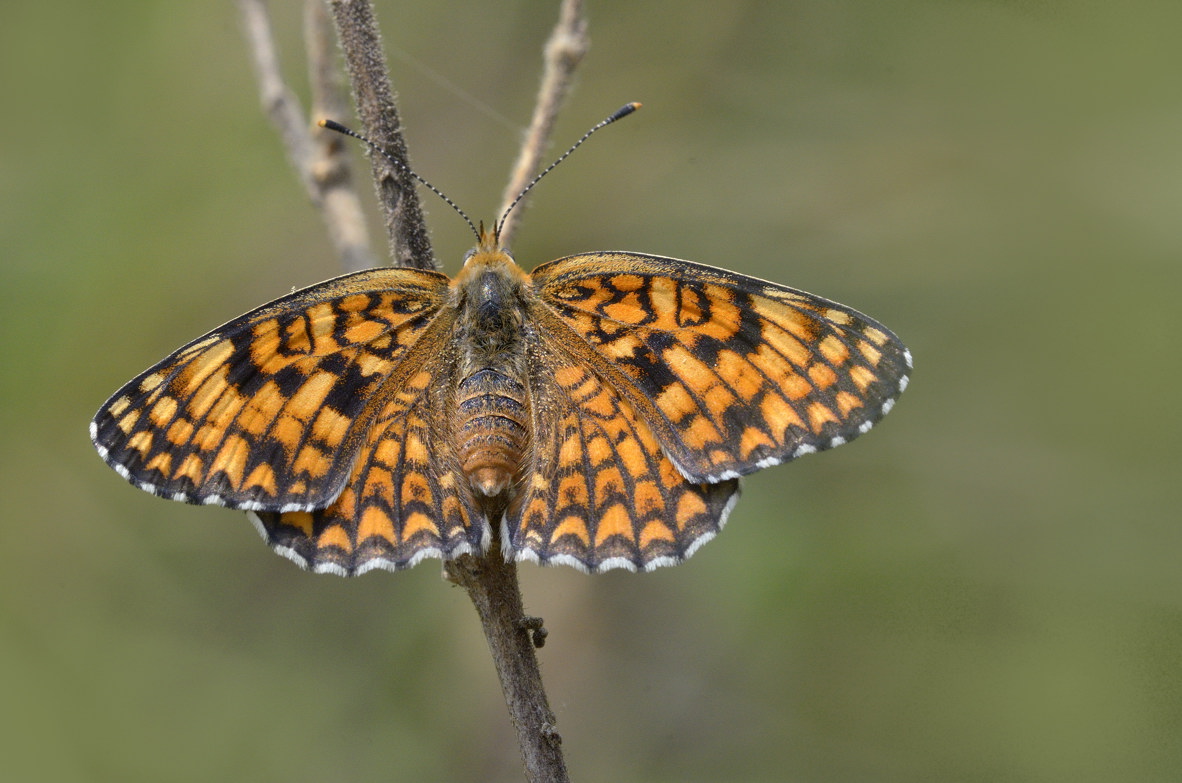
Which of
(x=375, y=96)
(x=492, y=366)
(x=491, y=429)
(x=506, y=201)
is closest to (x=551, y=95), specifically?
(x=506, y=201)

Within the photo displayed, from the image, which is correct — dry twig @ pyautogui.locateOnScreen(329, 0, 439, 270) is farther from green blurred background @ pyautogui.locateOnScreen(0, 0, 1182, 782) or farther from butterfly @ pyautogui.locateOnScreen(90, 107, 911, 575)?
green blurred background @ pyautogui.locateOnScreen(0, 0, 1182, 782)

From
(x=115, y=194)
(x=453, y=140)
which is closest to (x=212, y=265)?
(x=115, y=194)

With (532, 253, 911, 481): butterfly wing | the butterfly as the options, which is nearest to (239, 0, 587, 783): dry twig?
the butterfly

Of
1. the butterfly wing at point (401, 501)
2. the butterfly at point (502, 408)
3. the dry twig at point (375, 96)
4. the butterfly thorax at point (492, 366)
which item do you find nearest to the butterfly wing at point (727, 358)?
the butterfly at point (502, 408)

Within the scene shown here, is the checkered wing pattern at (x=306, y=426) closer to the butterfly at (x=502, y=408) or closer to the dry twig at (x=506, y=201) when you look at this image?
the butterfly at (x=502, y=408)

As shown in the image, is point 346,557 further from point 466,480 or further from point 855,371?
point 855,371
